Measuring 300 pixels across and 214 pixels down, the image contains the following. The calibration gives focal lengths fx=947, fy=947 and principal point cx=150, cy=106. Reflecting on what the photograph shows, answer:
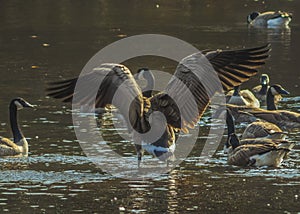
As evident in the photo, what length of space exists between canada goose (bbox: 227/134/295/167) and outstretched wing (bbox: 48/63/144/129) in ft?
5.66

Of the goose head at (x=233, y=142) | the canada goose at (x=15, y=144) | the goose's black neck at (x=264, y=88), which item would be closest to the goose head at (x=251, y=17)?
the goose's black neck at (x=264, y=88)

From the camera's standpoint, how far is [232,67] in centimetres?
1300

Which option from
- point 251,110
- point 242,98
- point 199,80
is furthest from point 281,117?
point 199,80

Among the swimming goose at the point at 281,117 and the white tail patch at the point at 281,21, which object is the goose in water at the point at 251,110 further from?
the white tail patch at the point at 281,21

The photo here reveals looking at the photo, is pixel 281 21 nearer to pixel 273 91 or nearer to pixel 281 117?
pixel 273 91

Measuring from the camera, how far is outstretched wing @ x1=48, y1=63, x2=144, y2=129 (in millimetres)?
12086

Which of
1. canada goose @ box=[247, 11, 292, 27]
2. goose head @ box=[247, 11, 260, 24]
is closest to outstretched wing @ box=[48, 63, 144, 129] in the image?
canada goose @ box=[247, 11, 292, 27]

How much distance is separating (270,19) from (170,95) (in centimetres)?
1739

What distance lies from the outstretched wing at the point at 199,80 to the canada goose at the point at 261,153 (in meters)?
0.75

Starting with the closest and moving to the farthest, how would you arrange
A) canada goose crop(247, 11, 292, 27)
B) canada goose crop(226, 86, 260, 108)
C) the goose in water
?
the goose in water
canada goose crop(226, 86, 260, 108)
canada goose crop(247, 11, 292, 27)

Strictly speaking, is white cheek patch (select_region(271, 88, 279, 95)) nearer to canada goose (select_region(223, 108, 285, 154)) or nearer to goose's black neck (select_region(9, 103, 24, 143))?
canada goose (select_region(223, 108, 285, 154))

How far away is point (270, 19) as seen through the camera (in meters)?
29.5

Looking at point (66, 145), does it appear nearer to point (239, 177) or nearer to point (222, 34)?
point (239, 177)

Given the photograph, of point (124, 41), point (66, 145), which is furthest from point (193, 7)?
point (66, 145)
